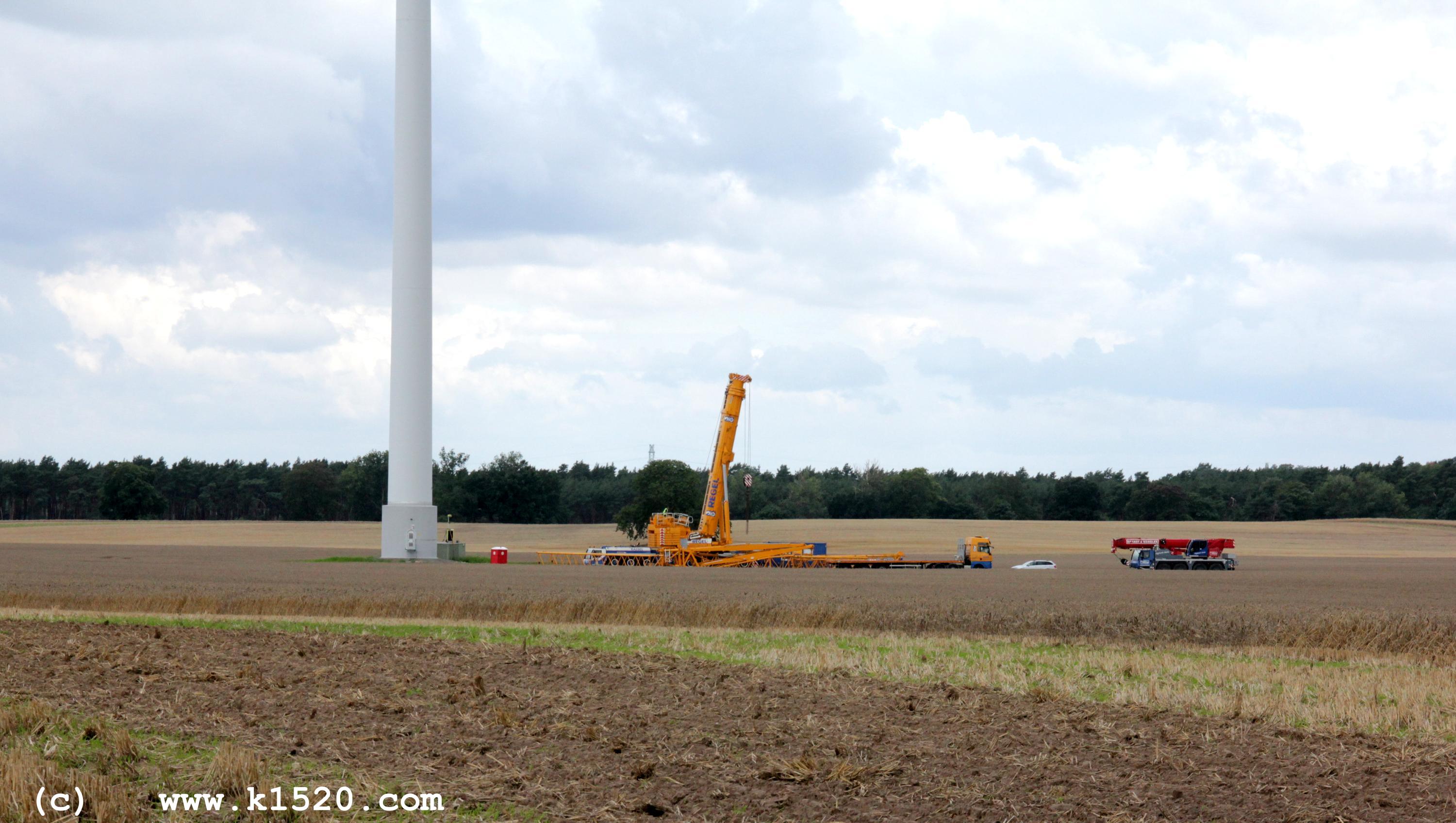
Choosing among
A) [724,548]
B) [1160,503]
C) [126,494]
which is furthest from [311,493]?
[724,548]

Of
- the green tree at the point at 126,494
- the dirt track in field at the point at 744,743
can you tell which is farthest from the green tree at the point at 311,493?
the dirt track in field at the point at 744,743

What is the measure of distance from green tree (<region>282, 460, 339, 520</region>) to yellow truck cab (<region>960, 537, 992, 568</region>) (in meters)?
134

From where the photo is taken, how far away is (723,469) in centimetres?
6900

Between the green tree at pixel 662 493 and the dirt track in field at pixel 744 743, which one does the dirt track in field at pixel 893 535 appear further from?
the dirt track in field at pixel 744 743

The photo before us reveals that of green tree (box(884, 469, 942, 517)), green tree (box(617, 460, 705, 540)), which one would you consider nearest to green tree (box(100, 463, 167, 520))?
green tree (box(617, 460, 705, 540))

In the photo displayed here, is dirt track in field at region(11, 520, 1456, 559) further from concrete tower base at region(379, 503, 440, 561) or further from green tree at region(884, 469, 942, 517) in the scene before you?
concrete tower base at region(379, 503, 440, 561)

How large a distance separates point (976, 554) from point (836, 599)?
34970mm

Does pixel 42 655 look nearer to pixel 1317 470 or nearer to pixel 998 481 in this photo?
pixel 998 481

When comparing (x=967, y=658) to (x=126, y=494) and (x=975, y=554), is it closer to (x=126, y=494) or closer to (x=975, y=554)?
(x=975, y=554)

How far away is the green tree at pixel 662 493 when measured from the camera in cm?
10444

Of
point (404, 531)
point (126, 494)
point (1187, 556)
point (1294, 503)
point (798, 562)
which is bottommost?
point (798, 562)

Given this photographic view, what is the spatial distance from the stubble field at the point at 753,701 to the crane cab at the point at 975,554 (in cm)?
2977

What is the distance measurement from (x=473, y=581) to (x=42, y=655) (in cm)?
2841

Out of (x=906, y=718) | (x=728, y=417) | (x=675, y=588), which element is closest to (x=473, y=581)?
(x=675, y=588)
